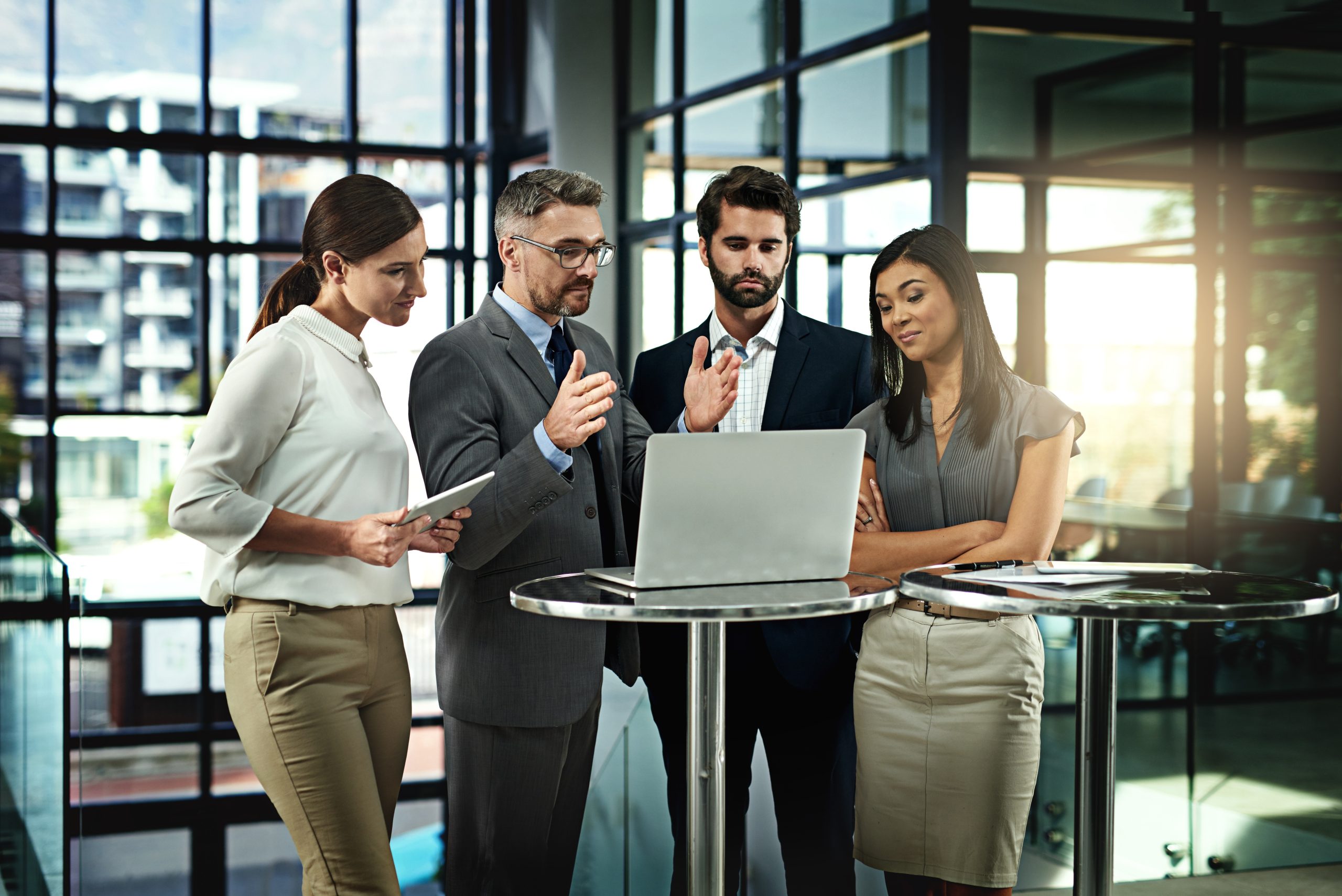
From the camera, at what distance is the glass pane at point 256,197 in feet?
26.2

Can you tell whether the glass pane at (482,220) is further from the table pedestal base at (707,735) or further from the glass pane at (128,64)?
the table pedestal base at (707,735)

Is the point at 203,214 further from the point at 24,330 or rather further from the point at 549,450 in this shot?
the point at 549,450

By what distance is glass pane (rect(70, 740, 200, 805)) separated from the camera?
562 cm

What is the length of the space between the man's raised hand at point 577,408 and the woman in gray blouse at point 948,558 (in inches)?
22.8

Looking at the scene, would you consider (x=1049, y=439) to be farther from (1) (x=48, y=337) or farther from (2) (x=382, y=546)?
(1) (x=48, y=337)

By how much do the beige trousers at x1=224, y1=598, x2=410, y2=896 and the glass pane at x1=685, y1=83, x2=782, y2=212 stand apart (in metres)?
4.06

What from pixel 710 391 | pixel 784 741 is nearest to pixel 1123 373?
pixel 784 741

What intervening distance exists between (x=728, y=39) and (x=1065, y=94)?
7.29ft

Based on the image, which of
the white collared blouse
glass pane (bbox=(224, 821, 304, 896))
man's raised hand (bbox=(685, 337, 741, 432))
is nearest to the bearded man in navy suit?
man's raised hand (bbox=(685, 337, 741, 432))

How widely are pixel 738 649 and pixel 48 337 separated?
6.93 m

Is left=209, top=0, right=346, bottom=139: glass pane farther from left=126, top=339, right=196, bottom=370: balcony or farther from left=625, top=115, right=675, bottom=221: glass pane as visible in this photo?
left=625, top=115, right=675, bottom=221: glass pane

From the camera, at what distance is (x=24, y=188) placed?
25.7 feet

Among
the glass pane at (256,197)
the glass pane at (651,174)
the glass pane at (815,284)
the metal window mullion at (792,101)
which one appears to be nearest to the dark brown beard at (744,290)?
the glass pane at (815,284)

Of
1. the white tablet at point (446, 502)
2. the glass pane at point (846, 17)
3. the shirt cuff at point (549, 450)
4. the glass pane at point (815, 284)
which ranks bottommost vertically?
the white tablet at point (446, 502)
